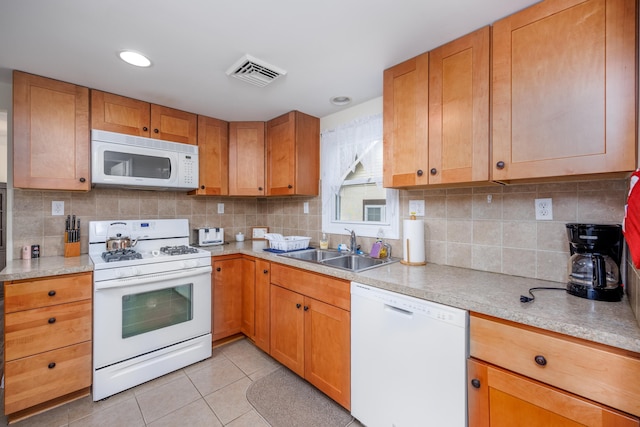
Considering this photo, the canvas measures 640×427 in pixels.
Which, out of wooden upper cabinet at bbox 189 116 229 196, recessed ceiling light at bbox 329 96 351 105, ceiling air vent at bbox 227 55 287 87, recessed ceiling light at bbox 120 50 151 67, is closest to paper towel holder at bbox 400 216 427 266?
recessed ceiling light at bbox 329 96 351 105

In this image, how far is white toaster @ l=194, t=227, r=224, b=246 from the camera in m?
2.77

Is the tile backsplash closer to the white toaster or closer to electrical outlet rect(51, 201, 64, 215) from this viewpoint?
electrical outlet rect(51, 201, 64, 215)

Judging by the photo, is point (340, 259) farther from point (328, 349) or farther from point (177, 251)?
point (177, 251)

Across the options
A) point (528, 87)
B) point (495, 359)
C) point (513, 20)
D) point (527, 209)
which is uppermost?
point (513, 20)

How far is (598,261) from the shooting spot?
1.14m

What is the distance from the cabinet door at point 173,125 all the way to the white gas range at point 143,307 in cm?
81

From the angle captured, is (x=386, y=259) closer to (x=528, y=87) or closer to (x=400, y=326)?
(x=400, y=326)

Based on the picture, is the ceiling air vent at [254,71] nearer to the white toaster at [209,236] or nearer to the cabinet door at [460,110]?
the cabinet door at [460,110]

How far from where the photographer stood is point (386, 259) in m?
2.04

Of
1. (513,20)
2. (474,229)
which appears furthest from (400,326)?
(513,20)

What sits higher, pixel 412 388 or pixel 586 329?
pixel 586 329

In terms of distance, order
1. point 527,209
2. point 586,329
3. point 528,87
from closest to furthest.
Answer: point 586,329 < point 528,87 < point 527,209

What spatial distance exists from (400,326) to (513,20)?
1583 millimetres

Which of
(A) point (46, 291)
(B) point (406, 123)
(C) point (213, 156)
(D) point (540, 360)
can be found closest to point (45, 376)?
(A) point (46, 291)
